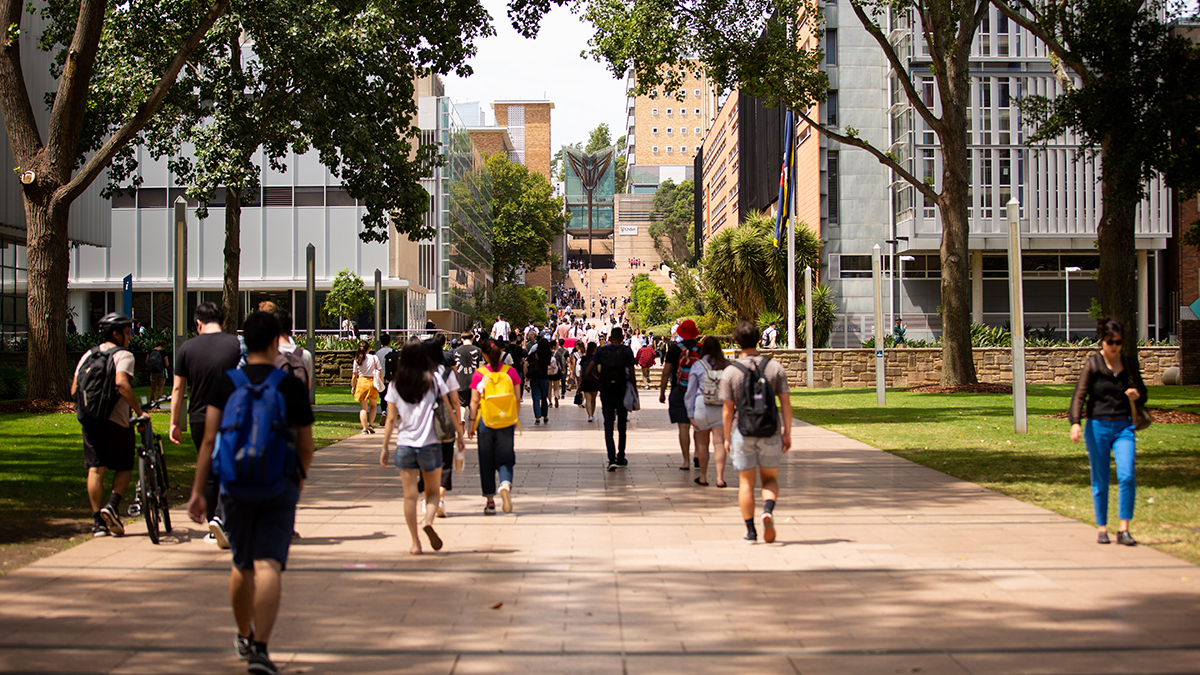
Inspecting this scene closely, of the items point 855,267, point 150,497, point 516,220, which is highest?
point 516,220

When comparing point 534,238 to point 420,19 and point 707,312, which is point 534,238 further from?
point 420,19

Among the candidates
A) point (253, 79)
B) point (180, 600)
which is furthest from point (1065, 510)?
point (253, 79)

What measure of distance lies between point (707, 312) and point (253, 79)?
81.5 feet

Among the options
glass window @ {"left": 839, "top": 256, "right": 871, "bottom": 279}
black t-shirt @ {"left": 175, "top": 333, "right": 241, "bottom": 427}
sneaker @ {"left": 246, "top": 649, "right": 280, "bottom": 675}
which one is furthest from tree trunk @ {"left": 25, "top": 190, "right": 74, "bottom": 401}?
glass window @ {"left": 839, "top": 256, "right": 871, "bottom": 279}

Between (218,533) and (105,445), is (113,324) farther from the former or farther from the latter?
(218,533)

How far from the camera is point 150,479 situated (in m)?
7.87

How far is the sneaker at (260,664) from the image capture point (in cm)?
463

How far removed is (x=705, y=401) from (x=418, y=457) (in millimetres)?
3952


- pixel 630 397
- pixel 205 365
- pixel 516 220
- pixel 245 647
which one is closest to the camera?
pixel 245 647

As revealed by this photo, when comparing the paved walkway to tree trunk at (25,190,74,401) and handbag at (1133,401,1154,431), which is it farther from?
tree trunk at (25,190,74,401)

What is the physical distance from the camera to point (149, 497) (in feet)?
25.7

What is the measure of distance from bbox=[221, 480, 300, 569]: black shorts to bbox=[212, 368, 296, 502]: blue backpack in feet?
0.20

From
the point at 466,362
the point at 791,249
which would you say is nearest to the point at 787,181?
the point at 791,249

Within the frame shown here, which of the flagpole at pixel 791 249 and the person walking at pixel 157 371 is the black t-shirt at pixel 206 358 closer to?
the person walking at pixel 157 371
